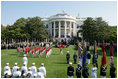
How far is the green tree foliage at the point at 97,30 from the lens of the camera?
35159 millimetres

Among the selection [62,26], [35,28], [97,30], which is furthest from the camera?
[62,26]

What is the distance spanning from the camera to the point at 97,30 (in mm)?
36875

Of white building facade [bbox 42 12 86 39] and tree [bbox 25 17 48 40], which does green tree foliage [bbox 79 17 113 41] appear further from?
white building facade [bbox 42 12 86 39]

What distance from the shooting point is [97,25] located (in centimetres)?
3756

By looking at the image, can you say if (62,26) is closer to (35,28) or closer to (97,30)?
(35,28)

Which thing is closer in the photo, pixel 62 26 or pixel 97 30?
pixel 97 30

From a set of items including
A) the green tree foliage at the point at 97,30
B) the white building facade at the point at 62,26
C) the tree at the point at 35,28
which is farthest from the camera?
the white building facade at the point at 62,26

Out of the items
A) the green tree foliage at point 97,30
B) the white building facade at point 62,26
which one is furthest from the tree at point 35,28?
the white building facade at point 62,26

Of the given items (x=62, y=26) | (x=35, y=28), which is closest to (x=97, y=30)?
(x=35, y=28)

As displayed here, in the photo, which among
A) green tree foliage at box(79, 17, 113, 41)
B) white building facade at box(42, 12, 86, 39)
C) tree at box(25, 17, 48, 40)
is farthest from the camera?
white building facade at box(42, 12, 86, 39)

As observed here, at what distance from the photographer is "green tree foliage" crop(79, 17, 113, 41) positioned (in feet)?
115

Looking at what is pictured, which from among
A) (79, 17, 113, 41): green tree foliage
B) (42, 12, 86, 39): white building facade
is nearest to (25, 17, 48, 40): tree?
(79, 17, 113, 41): green tree foliage

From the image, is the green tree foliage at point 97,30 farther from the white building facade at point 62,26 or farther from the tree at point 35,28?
the white building facade at point 62,26

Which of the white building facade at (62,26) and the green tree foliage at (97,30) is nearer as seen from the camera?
the green tree foliage at (97,30)
